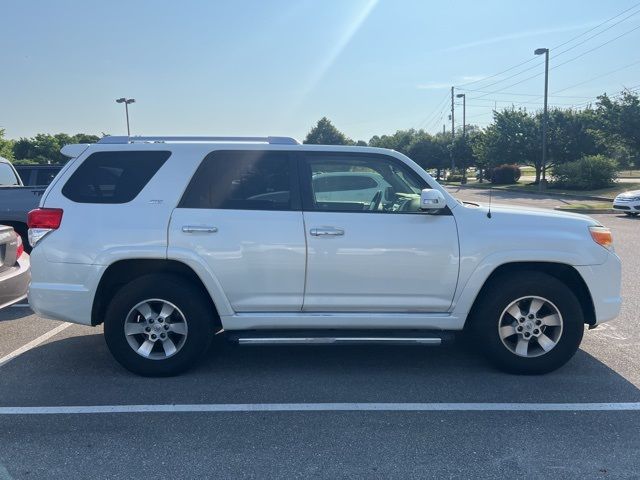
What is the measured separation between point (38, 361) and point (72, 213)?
60.2 inches

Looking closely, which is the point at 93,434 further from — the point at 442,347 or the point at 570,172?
the point at 570,172

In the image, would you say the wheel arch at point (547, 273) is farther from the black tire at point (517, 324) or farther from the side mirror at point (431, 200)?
the side mirror at point (431, 200)

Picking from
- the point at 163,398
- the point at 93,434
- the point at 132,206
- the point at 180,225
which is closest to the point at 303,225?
the point at 180,225

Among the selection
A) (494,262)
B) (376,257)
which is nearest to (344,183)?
(376,257)

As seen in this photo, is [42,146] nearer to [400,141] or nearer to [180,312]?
[400,141]

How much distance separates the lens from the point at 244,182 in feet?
15.3

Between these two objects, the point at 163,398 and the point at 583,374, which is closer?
the point at 163,398

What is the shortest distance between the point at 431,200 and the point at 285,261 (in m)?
1.27

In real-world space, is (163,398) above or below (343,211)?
below

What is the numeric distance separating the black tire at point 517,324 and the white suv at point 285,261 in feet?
0.04

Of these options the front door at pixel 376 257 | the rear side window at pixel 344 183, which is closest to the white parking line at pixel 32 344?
the front door at pixel 376 257

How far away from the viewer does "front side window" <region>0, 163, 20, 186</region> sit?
9836 mm

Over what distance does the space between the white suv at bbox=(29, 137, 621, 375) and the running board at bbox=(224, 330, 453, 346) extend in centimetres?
2

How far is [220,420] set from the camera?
3883 mm
